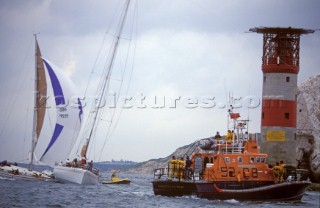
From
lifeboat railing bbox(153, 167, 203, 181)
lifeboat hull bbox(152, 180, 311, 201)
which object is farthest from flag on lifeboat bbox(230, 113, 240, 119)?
lifeboat hull bbox(152, 180, 311, 201)

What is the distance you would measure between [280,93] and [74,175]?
726 inches

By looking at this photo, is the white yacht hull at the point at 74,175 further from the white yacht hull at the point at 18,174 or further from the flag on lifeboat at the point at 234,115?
the flag on lifeboat at the point at 234,115

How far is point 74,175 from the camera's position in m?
50.7

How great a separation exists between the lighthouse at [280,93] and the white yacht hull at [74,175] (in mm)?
14933

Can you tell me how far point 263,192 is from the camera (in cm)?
3725

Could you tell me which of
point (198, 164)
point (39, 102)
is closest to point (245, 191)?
point (198, 164)

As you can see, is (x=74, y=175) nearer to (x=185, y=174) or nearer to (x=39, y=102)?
(x=39, y=102)

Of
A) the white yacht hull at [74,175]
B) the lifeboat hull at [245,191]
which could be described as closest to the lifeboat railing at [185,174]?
the lifeboat hull at [245,191]

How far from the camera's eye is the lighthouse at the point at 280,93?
173 ft

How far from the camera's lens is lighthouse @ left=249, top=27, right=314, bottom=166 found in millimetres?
52656

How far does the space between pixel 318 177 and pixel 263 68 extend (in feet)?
42.3

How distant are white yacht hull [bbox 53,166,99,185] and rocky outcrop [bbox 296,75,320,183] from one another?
70.9ft

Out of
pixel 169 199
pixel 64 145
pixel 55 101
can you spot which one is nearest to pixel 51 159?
pixel 64 145

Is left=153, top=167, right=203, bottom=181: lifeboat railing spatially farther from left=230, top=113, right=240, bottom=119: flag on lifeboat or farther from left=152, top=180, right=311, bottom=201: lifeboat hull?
left=230, top=113, right=240, bottom=119: flag on lifeboat
